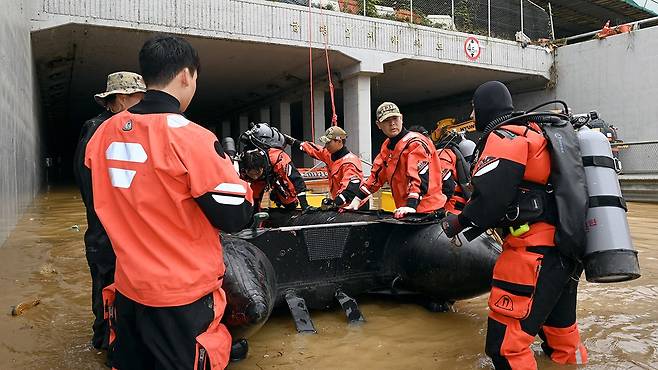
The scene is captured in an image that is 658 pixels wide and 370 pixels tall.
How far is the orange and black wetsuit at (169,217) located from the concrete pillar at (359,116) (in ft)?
42.7

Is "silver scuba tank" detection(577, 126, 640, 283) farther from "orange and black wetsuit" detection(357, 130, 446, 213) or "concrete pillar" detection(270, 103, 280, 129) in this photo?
"concrete pillar" detection(270, 103, 280, 129)

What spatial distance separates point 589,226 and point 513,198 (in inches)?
15.9

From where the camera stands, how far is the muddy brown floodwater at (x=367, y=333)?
308cm

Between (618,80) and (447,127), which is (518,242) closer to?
(447,127)

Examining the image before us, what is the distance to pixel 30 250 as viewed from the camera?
246 inches

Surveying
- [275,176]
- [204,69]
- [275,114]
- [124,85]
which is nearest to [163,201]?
[124,85]

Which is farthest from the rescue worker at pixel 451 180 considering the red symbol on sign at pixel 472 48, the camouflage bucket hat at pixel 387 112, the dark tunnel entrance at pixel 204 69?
the red symbol on sign at pixel 472 48

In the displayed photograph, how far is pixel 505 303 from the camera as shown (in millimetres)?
2568

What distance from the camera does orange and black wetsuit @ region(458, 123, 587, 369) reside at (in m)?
2.49

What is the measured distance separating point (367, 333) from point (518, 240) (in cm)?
141

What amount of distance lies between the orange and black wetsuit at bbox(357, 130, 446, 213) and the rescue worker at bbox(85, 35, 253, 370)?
2.77 m

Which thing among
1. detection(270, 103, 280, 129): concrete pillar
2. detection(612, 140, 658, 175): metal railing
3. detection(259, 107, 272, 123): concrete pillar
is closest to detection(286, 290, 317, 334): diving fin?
detection(612, 140, 658, 175): metal railing

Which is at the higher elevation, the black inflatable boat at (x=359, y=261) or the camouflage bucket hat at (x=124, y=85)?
the camouflage bucket hat at (x=124, y=85)

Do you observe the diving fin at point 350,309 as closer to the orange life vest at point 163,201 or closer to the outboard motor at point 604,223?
the outboard motor at point 604,223
